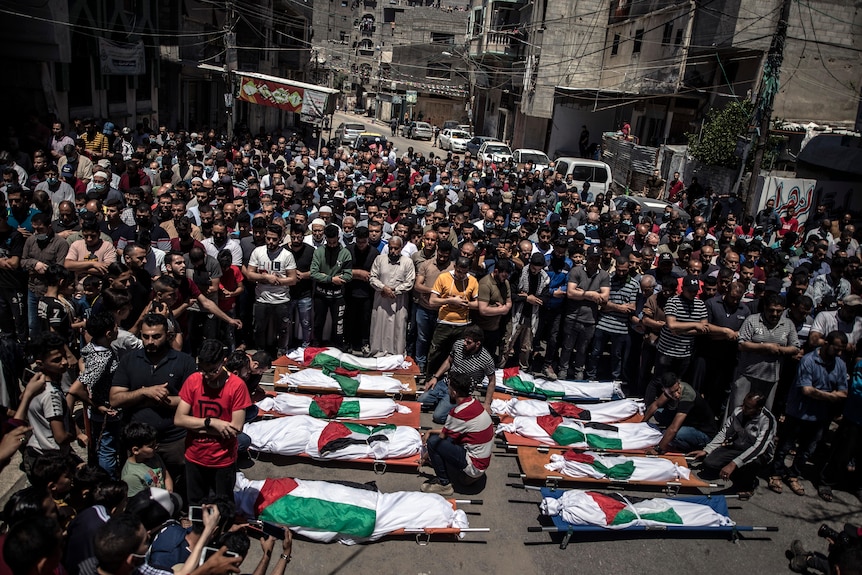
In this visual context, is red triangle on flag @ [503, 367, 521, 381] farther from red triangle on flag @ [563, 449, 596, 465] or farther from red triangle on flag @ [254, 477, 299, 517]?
red triangle on flag @ [254, 477, 299, 517]

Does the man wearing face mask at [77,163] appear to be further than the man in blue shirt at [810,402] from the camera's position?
Yes

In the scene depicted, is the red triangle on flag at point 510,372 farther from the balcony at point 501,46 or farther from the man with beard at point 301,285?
the balcony at point 501,46

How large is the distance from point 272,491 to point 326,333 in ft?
11.6

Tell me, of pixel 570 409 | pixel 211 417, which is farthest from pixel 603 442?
pixel 211 417

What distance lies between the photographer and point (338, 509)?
5348 millimetres

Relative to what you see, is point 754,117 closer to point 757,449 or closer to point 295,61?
point 757,449

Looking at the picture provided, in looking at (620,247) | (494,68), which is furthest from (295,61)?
(620,247)

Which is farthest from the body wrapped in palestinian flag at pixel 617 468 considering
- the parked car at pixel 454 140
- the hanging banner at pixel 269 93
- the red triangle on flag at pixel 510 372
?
the parked car at pixel 454 140

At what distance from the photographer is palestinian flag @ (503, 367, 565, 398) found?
8000mm

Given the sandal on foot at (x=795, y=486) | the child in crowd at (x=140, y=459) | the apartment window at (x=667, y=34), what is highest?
the apartment window at (x=667, y=34)

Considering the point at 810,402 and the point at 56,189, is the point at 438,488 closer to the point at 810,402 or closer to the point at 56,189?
the point at 810,402

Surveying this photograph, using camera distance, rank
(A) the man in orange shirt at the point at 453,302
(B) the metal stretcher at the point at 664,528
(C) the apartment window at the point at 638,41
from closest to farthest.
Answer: (B) the metal stretcher at the point at 664,528 → (A) the man in orange shirt at the point at 453,302 → (C) the apartment window at the point at 638,41

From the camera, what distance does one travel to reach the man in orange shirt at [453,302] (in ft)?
25.5

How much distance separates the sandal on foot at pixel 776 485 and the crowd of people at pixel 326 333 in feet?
0.04
